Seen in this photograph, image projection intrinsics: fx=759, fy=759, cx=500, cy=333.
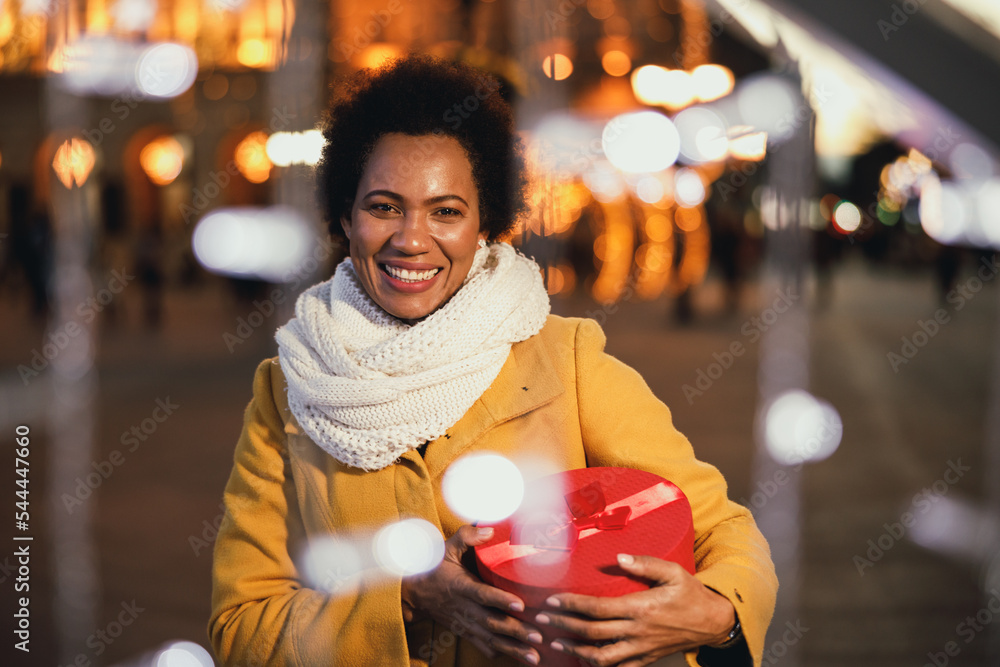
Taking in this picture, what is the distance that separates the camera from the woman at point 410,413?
1.37 meters

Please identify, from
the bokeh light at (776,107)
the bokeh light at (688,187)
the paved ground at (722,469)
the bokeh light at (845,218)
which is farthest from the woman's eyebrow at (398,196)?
the bokeh light at (845,218)

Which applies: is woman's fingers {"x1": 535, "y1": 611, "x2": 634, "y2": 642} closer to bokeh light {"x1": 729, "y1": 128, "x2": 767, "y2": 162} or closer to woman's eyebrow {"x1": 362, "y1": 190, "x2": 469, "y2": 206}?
woman's eyebrow {"x1": 362, "y1": 190, "x2": 469, "y2": 206}

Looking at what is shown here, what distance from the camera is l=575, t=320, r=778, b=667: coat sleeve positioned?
1.30 meters

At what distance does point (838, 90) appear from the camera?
313cm

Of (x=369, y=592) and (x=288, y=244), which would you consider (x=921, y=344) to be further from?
(x=369, y=592)

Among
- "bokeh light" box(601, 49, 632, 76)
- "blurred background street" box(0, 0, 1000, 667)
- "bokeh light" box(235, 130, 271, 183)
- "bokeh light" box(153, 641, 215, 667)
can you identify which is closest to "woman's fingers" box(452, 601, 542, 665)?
"blurred background street" box(0, 0, 1000, 667)

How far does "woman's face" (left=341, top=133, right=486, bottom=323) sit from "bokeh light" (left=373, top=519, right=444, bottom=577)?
0.40 m

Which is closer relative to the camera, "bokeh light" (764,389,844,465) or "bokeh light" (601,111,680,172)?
"bokeh light" (764,389,844,465)

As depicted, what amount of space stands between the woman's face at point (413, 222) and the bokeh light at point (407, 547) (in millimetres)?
399

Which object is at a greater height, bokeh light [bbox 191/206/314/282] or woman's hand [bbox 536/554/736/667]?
woman's hand [bbox 536/554/736/667]

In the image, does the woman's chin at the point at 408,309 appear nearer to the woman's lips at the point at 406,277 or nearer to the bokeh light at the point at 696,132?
the woman's lips at the point at 406,277

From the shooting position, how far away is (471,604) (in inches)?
46.6

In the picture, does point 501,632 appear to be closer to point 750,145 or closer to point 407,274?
point 407,274

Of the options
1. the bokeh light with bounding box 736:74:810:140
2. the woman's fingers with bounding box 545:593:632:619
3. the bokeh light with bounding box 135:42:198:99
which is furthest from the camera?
the bokeh light with bounding box 135:42:198:99
